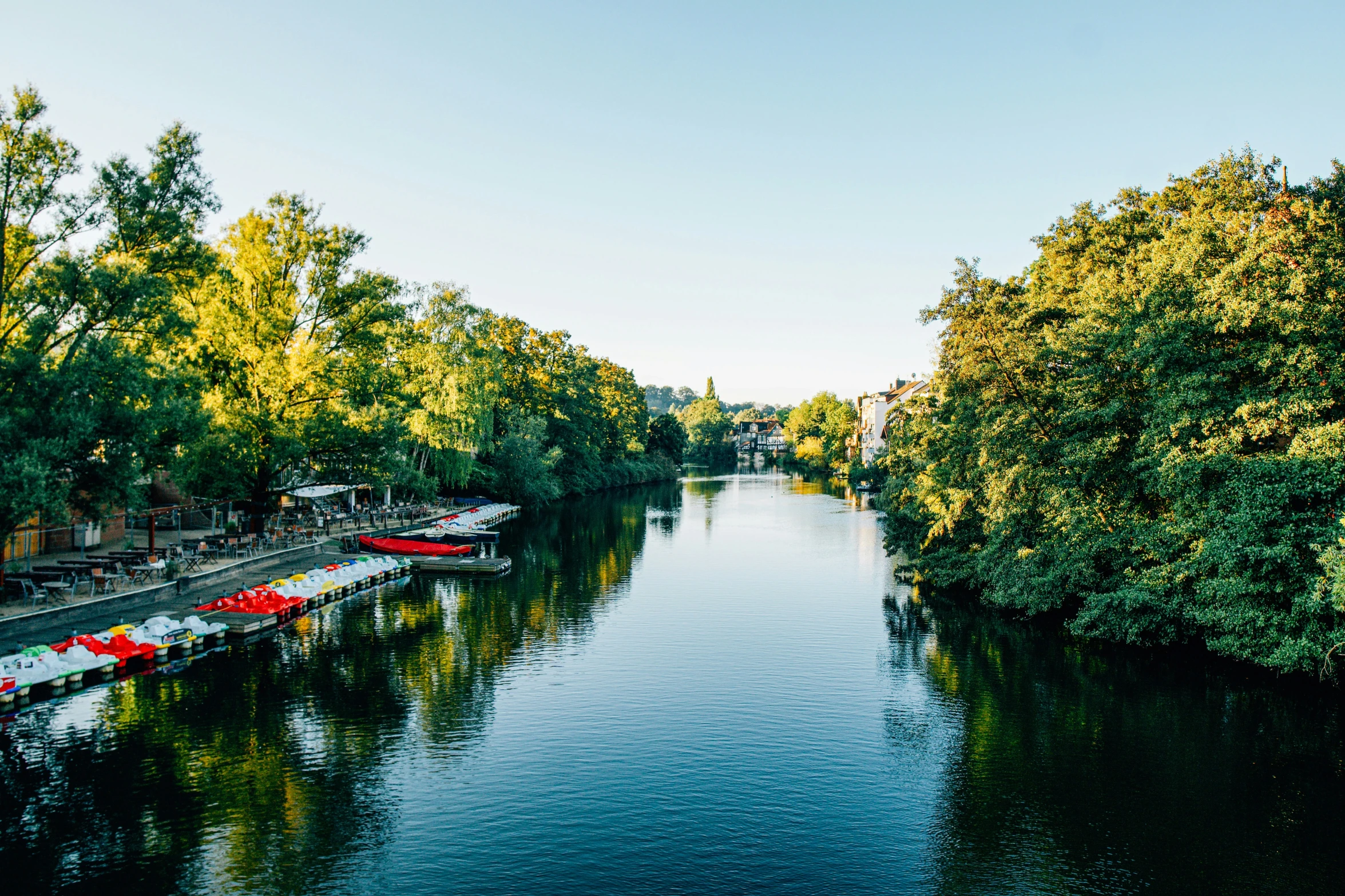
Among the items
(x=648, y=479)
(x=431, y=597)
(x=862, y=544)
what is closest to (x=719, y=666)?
(x=431, y=597)

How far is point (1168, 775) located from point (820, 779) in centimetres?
840

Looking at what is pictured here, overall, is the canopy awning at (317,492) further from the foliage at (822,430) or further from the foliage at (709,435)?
the foliage at (709,435)

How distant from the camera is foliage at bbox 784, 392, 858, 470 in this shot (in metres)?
132

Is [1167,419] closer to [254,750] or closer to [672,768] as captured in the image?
[672,768]

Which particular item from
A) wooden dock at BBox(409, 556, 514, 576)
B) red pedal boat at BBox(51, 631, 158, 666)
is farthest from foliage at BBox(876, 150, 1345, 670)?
red pedal boat at BBox(51, 631, 158, 666)

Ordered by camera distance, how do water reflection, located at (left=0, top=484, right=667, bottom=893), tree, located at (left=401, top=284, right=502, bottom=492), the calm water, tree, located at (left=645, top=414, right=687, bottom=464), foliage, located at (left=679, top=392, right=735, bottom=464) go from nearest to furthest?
water reflection, located at (left=0, top=484, right=667, bottom=893), the calm water, tree, located at (left=401, top=284, right=502, bottom=492), tree, located at (left=645, top=414, right=687, bottom=464), foliage, located at (left=679, top=392, right=735, bottom=464)

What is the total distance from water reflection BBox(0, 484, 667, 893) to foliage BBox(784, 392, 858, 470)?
102125mm

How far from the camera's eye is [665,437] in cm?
13125

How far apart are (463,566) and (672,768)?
92.5 ft

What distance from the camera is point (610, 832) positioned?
16156 mm

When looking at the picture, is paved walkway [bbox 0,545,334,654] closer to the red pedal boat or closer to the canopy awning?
the red pedal boat

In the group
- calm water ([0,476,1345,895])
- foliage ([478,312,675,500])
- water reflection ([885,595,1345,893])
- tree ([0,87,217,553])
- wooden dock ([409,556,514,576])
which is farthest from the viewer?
foliage ([478,312,675,500])

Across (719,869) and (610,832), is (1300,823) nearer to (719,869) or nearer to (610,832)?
(719,869)


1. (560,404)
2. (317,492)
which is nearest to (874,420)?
(560,404)
